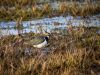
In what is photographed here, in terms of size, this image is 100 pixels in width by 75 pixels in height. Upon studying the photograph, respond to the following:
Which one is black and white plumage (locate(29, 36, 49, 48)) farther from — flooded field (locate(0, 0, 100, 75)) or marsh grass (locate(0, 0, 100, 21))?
marsh grass (locate(0, 0, 100, 21))

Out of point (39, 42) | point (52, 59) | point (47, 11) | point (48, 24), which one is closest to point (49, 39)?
point (39, 42)

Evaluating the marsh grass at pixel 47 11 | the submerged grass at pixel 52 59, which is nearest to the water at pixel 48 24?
the marsh grass at pixel 47 11

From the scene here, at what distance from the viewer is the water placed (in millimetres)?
11844

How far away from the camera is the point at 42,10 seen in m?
14.5

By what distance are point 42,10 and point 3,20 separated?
1562 millimetres

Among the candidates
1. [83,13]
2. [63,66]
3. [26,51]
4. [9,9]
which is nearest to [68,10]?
[83,13]

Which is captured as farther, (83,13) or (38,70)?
(83,13)

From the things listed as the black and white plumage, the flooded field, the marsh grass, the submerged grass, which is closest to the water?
the flooded field

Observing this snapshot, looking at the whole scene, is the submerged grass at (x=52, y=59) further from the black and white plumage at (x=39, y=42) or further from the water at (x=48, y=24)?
the water at (x=48, y=24)

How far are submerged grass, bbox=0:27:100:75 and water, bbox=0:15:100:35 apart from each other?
1.90m

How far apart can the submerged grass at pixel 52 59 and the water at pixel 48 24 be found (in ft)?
6.25

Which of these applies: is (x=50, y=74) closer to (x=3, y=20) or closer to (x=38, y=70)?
(x=38, y=70)

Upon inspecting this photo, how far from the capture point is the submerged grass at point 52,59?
7.64 metres

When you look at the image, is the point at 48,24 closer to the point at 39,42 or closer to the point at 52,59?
the point at 39,42
